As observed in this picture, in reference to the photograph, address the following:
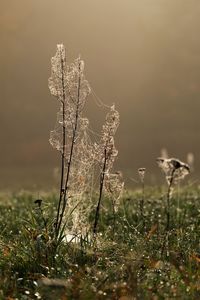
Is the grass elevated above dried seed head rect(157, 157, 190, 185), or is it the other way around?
dried seed head rect(157, 157, 190, 185)

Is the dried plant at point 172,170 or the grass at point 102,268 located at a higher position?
the dried plant at point 172,170

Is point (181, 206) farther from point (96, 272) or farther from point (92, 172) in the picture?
point (96, 272)

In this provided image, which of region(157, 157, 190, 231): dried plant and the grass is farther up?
region(157, 157, 190, 231): dried plant

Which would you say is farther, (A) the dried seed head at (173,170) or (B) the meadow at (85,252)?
(A) the dried seed head at (173,170)

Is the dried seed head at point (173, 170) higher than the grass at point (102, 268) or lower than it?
higher

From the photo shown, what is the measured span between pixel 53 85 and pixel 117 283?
2845mm

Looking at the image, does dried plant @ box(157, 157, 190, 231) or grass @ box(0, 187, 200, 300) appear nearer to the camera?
grass @ box(0, 187, 200, 300)

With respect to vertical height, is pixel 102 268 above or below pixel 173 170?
below

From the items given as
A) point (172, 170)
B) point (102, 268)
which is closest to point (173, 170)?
point (172, 170)

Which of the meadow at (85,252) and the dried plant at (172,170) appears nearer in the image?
the meadow at (85,252)

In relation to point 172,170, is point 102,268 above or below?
below

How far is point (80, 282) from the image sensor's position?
577 cm

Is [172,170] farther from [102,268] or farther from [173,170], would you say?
[102,268]

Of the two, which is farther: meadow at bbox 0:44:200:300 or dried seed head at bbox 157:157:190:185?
dried seed head at bbox 157:157:190:185
